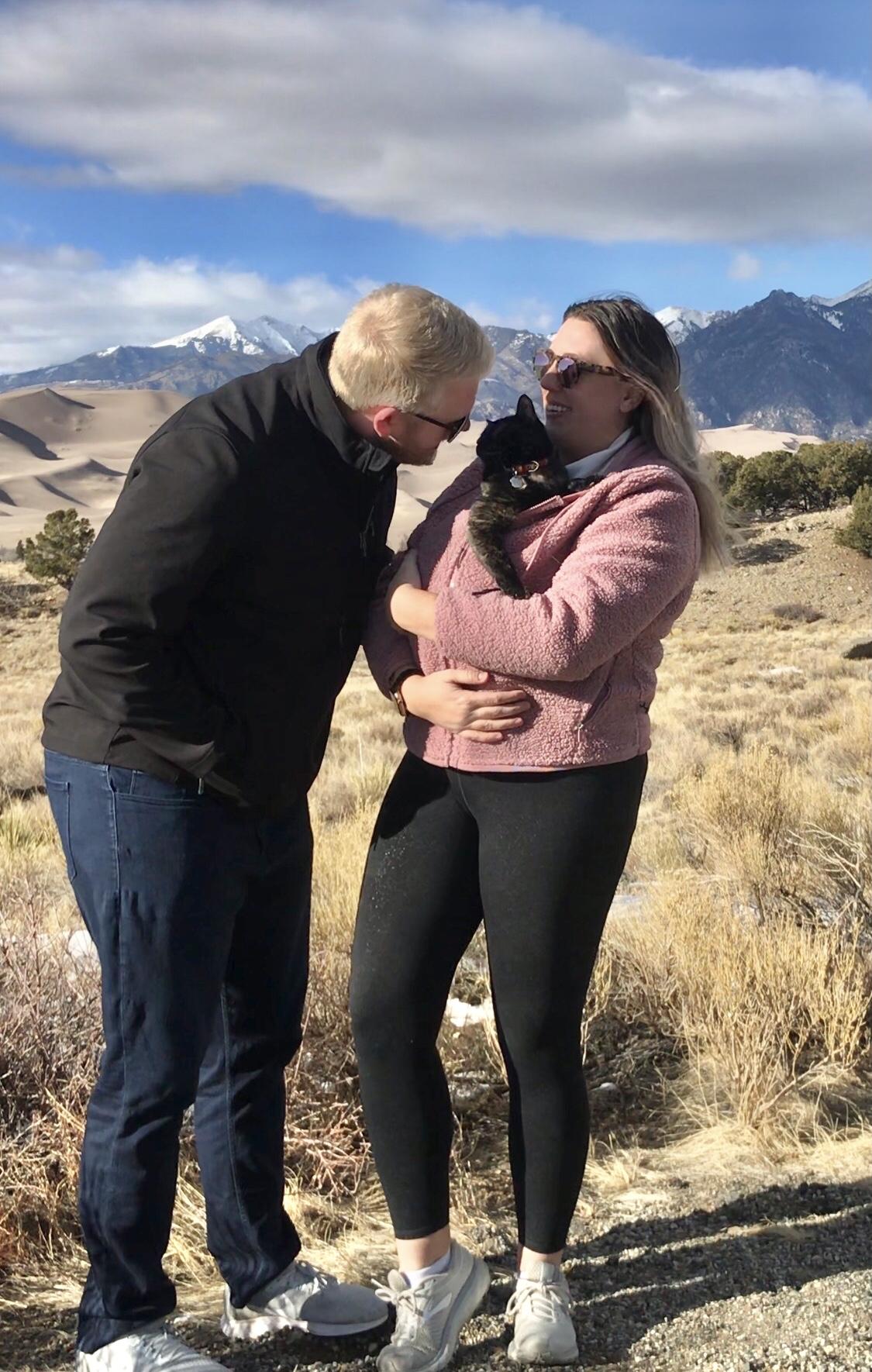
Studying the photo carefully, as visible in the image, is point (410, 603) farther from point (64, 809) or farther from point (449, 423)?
point (64, 809)

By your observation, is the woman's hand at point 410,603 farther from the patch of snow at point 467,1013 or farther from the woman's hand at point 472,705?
the patch of snow at point 467,1013

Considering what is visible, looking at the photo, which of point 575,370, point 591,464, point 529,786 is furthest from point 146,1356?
point 575,370

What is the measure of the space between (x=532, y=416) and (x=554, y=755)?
0.69m

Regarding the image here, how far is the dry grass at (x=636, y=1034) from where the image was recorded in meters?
2.99

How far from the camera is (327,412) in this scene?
216 centimetres

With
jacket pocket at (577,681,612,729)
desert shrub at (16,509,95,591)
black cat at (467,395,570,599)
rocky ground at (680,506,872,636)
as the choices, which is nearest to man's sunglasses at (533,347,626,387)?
black cat at (467,395,570,599)

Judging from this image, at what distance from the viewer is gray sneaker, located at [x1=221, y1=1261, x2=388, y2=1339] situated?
247cm

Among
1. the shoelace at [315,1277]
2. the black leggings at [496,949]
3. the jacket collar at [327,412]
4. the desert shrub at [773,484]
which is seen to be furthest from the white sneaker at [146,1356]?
the desert shrub at [773,484]

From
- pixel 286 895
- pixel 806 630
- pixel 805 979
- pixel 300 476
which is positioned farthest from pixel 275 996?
pixel 806 630

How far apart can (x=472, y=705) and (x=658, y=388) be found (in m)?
0.76

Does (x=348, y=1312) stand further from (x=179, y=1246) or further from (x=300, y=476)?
(x=300, y=476)

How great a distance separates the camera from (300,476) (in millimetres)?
2133

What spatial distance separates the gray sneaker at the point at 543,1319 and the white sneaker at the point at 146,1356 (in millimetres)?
591

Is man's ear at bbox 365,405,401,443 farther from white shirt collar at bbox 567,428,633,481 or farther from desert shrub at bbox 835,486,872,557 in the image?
desert shrub at bbox 835,486,872,557
